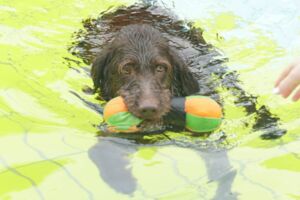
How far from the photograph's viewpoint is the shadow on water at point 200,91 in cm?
421

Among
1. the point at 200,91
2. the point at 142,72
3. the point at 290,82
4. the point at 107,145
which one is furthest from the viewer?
the point at 200,91

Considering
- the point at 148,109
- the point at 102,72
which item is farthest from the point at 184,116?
the point at 102,72

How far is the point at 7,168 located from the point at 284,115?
2.28 metres

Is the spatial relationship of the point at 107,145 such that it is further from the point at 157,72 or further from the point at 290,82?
the point at 290,82

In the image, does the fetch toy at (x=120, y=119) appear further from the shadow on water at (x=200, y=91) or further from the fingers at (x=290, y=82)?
the fingers at (x=290, y=82)

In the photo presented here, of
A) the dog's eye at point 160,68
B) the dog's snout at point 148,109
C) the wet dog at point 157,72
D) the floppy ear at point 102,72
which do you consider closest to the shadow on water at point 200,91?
the wet dog at point 157,72

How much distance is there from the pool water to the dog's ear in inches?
14.5

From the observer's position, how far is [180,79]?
5.32m

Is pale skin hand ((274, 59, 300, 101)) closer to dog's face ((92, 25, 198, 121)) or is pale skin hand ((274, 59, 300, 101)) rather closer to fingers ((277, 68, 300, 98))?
fingers ((277, 68, 300, 98))

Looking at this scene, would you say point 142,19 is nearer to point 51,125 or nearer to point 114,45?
point 114,45

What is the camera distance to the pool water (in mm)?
4000

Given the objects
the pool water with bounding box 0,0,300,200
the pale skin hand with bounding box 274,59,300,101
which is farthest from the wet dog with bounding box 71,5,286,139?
the pale skin hand with bounding box 274,59,300,101

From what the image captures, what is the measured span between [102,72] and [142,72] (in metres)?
0.55

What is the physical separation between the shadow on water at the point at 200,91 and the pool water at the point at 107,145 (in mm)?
14
